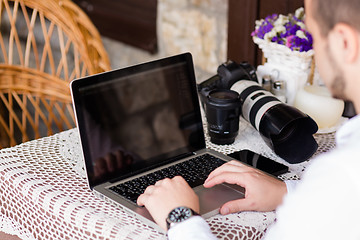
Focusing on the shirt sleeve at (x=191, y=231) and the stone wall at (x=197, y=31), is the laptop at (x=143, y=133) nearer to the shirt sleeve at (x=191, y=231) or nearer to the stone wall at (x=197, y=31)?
the shirt sleeve at (x=191, y=231)

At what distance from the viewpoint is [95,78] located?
984mm

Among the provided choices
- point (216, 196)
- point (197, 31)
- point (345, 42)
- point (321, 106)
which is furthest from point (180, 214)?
point (197, 31)

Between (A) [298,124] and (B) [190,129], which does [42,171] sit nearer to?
(B) [190,129]

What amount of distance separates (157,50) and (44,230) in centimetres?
172

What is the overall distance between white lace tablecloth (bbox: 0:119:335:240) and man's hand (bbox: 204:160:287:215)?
0.02 metres

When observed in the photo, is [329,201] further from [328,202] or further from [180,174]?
[180,174]

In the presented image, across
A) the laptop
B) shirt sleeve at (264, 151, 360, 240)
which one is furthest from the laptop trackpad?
shirt sleeve at (264, 151, 360, 240)

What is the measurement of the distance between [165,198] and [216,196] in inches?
5.2

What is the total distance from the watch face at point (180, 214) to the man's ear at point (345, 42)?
34 cm

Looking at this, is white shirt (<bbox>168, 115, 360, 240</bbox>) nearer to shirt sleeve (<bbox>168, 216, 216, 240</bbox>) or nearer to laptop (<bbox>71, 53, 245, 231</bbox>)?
shirt sleeve (<bbox>168, 216, 216, 240</bbox>)

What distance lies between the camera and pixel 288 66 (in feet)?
4.34

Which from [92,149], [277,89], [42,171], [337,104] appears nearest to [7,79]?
[42,171]

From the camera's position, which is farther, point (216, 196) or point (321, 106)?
point (321, 106)

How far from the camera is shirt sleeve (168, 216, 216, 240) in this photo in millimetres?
764
